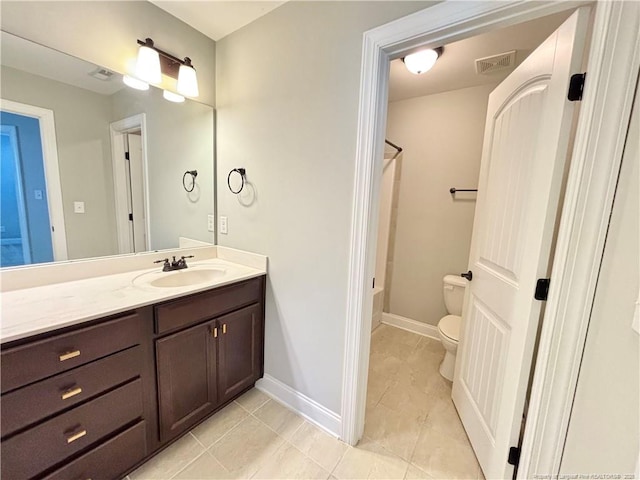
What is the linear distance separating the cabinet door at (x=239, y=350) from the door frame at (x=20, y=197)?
95 centimetres

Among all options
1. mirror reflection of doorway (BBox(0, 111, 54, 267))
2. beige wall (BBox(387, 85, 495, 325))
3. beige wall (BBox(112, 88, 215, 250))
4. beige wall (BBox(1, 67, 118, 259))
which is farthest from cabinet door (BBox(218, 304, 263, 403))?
beige wall (BBox(387, 85, 495, 325))

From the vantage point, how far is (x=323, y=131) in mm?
1386

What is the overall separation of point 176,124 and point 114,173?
0.52 meters

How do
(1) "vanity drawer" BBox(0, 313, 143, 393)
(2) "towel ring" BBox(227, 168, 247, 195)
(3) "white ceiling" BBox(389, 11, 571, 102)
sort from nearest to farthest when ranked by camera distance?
(1) "vanity drawer" BBox(0, 313, 143, 393) → (3) "white ceiling" BBox(389, 11, 571, 102) → (2) "towel ring" BBox(227, 168, 247, 195)

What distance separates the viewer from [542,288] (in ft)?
3.16

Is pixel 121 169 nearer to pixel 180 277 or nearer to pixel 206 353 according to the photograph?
pixel 180 277

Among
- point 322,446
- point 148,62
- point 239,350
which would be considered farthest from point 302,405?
point 148,62

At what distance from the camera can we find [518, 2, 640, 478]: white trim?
769 mm

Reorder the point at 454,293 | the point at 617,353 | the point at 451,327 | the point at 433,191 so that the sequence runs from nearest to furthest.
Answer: the point at 617,353 < the point at 451,327 < the point at 454,293 < the point at 433,191

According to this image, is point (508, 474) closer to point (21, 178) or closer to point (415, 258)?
point (415, 258)

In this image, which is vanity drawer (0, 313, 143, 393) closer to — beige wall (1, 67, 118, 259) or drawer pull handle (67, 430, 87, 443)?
drawer pull handle (67, 430, 87, 443)

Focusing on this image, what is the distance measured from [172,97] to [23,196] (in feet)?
3.16

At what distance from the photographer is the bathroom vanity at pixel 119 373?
901 millimetres

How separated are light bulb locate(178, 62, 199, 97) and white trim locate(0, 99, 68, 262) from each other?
682 millimetres
